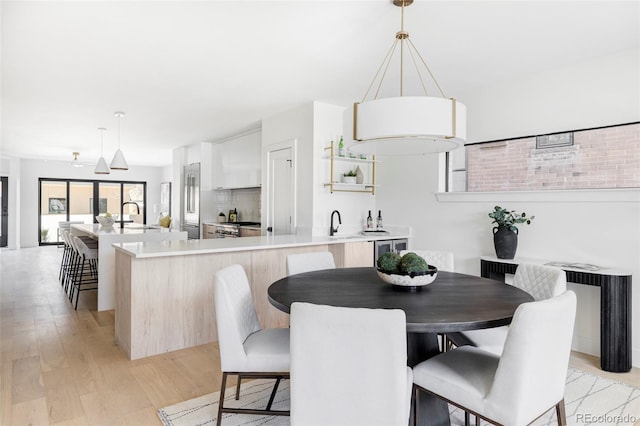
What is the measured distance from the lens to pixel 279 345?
197cm

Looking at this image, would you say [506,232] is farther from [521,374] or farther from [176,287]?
[176,287]

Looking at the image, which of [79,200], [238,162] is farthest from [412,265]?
[79,200]

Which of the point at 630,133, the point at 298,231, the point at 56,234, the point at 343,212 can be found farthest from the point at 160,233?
the point at 56,234

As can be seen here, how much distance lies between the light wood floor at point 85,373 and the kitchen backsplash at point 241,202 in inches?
125

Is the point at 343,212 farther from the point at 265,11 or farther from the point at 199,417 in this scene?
the point at 199,417

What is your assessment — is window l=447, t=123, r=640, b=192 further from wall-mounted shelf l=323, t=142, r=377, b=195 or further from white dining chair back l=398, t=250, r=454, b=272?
white dining chair back l=398, t=250, r=454, b=272

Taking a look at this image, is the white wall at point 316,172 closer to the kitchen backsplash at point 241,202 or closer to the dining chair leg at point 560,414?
the kitchen backsplash at point 241,202

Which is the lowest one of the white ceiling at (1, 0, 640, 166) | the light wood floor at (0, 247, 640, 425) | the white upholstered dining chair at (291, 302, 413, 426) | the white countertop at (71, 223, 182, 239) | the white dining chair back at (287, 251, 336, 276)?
the light wood floor at (0, 247, 640, 425)

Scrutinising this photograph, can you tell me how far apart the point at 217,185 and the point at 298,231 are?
3.23m

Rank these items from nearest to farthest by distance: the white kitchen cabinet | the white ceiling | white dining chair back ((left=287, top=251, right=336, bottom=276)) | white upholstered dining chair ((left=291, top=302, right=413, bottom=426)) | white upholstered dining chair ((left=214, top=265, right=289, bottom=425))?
white upholstered dining chair ((left=291, top=302, right=413, bottom=426)) < white upholstered dining chair ((left=214, top=265, right=289, bottom=425)) < the white ceiling < white dining chair back ((left=287, top=251, right=336, bottom=276)) < the white kitchen cabinet

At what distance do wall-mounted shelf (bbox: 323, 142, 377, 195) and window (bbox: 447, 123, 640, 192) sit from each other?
1.01 m

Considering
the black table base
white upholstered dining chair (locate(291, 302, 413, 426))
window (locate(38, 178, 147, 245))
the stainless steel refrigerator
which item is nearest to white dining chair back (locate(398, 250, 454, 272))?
the black table base

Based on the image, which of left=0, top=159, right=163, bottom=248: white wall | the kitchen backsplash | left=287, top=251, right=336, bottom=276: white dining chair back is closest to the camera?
left=287, top=251, right=336, bottom=276: white dining chair back

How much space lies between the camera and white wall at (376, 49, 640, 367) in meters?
2.98
